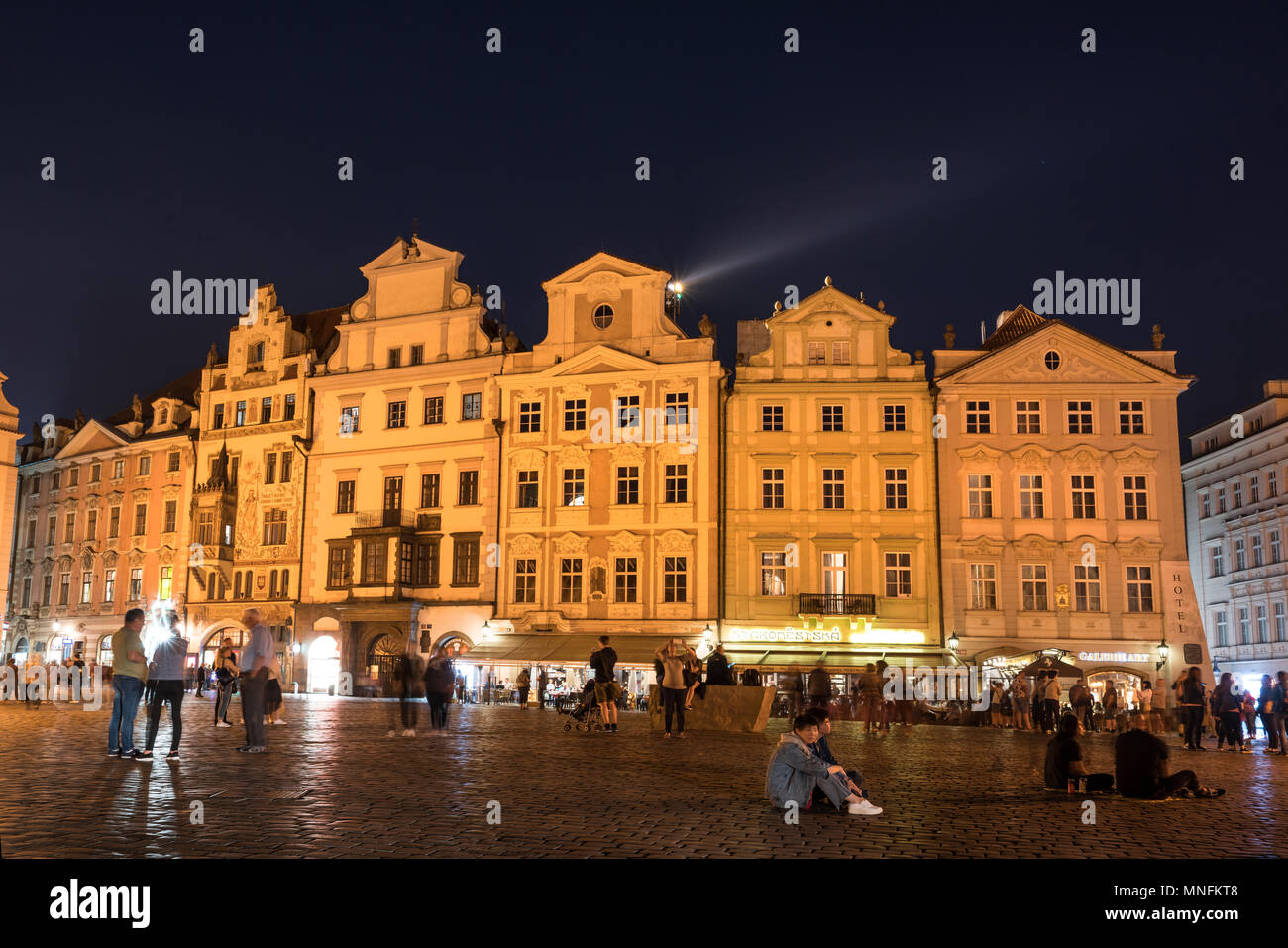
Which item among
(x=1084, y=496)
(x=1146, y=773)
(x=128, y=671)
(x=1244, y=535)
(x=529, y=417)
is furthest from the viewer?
(x=1244, y=535)

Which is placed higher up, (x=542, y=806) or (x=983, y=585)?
(x=983, y=585)

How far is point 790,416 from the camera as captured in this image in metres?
44.6

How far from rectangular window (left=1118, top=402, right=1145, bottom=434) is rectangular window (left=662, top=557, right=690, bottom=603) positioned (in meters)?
16.7

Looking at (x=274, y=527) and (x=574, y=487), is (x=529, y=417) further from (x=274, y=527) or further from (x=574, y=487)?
(x=274, y=527)

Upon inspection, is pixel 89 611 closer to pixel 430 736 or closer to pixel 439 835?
pixel 430 736

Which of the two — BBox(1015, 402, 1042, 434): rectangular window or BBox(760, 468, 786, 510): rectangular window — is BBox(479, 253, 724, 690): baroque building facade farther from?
BBox(1015, 402, 1042, 434): rectangular window

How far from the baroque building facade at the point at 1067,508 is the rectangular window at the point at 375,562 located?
2152cm

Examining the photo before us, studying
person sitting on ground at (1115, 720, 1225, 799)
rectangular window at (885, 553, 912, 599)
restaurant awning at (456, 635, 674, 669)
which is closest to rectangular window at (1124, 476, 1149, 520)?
rectangular window at (885, 553, 912, 599)

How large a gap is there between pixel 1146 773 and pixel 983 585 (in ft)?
102

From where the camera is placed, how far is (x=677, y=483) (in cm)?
4494

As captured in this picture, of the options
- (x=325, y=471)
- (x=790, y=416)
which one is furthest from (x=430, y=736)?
(x=325, y=471)

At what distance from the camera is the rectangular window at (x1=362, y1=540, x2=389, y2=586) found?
47375 mm

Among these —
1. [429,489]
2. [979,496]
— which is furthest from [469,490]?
[979,496]
